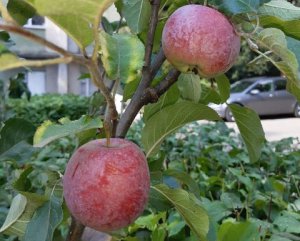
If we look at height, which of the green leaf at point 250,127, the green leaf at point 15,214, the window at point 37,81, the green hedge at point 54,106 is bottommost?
the window at point 37,81

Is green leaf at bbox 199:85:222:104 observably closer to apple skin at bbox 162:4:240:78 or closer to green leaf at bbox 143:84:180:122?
green leaf at bbox 143:84:180:122

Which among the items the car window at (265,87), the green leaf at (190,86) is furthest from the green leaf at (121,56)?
the car window at (265,87)

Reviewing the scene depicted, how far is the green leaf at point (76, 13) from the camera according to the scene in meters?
0.60

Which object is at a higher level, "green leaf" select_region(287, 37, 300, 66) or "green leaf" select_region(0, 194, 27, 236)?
"green leaf" select_region(287, 37, 300, 66)

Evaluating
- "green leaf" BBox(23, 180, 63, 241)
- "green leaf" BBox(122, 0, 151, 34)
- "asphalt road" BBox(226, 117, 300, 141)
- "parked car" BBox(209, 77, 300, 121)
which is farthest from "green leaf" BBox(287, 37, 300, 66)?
"parked car" BBox(209, 77, 300, 121)

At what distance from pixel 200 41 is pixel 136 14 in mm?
241

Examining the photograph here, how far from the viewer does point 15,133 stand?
1258 millimetres

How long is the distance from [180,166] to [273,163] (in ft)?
1.54

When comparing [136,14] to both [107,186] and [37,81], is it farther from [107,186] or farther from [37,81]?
[37,81]

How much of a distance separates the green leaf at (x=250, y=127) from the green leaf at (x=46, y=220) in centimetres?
41

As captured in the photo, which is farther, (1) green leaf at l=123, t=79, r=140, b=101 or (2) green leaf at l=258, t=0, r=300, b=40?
(1) green leaf at l=123, t=79, r=140, b=101

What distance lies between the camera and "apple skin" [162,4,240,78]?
770 millimetres

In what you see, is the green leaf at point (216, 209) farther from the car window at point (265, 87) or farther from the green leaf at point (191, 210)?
the car window at point (265, 87)

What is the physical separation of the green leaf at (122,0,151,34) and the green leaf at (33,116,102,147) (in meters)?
0.27
